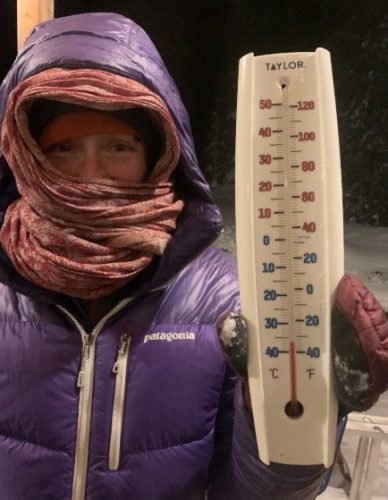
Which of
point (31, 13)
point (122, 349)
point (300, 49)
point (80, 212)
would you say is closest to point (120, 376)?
point (122, 349)

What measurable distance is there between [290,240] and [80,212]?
0.26 metres

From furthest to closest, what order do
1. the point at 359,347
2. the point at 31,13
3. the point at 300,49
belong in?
the point at 300,49 → the point at 31,13 → the point at 359,347

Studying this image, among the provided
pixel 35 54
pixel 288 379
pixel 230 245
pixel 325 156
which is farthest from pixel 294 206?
pixel 230 245

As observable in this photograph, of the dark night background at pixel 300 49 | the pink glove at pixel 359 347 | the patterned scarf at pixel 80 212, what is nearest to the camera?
the pink glove at pixel 359 347

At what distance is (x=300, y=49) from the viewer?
11.2 ft

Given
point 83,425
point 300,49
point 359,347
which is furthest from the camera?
point 300,49

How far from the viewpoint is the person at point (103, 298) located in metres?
0.71

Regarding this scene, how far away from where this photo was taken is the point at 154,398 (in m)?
0.72

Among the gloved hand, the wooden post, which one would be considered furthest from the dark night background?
the gloved hand

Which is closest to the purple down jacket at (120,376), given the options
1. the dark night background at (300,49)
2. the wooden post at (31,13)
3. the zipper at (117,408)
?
the zipper at (117,408)

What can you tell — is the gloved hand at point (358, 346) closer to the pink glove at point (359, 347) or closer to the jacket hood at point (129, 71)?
the pink glove at point (359, 347)

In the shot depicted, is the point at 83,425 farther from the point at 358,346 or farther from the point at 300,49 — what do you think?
the point at 300,49

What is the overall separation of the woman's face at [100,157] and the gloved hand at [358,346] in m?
0.31

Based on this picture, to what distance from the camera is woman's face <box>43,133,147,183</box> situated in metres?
0.73
